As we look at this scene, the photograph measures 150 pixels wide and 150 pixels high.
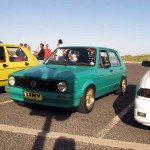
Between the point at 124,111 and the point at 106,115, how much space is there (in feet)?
2.15

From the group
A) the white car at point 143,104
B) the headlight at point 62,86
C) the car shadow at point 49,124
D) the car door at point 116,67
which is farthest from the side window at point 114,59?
the white car at point 143,104

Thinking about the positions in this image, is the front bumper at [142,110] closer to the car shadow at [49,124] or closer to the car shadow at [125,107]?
the car shadow at [125,107]

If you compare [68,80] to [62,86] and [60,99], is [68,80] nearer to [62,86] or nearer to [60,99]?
[62,86]

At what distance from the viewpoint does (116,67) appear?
7.98 meters

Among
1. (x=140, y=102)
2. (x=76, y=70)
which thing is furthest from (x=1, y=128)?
(x=140, y=102)

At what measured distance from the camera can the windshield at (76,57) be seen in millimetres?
6677

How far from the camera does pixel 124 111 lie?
21.0ft

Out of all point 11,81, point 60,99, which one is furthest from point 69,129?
point 11,81

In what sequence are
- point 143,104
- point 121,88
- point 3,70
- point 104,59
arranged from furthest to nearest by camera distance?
point 121,88
point 3,70
point 104,59
point 143,104

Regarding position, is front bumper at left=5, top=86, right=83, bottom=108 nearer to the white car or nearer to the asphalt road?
the asphalt road

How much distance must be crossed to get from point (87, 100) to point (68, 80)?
899 millimetres

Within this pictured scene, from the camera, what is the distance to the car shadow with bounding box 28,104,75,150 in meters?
3.97

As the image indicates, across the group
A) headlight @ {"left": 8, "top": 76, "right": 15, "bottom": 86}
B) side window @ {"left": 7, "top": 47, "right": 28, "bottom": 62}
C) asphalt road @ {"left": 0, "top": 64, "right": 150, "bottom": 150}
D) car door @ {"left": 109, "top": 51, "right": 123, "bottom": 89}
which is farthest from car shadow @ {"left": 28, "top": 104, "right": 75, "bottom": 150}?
side window @ {"left": 7, "top": 47, "right": 28, "bottom": 62}

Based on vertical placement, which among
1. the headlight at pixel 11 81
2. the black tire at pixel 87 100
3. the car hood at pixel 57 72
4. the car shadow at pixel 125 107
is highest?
the car hood at pixel 57 72
